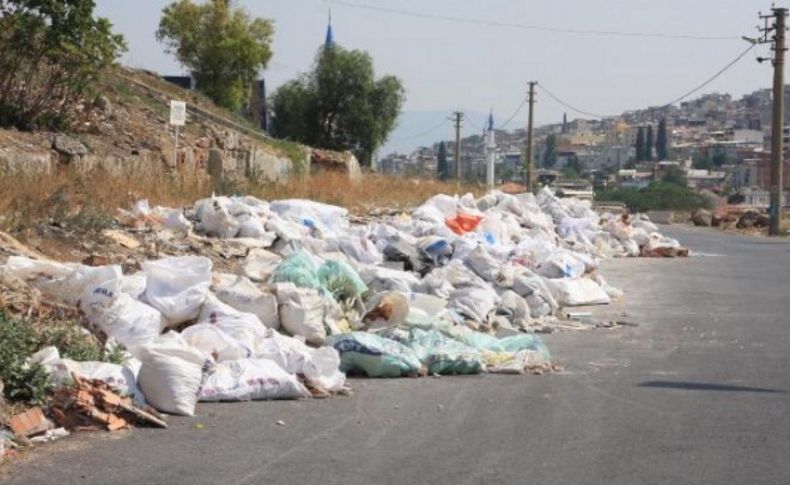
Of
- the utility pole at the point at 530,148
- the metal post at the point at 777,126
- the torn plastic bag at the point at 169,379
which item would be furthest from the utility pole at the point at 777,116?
the torn plastic bag at the point at 169,379

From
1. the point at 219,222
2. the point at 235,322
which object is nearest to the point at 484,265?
the point at 219,222

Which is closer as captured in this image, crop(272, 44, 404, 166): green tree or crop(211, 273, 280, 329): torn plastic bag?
crop(211, 273, 280, 329): torn plastic bag

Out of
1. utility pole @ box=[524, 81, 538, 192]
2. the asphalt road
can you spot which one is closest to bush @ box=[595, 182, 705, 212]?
utility pole @ box=[524, 81, 538, 192]

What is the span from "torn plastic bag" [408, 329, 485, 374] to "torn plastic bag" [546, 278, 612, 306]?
4655 millimetres

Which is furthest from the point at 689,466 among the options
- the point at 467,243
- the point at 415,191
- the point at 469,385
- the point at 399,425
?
the point at 415,191

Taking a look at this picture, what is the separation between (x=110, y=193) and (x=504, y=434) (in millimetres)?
8177

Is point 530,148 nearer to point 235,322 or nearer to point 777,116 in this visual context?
point 777,116

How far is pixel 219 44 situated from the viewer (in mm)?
41062

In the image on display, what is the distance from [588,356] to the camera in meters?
10.4

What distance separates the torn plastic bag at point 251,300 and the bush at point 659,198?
50.8 metres

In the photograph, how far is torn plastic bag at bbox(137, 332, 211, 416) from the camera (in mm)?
7406

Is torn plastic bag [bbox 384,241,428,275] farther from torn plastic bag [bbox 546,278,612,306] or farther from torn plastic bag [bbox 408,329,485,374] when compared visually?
torn plastic bag [bbox 408,329,485,374]

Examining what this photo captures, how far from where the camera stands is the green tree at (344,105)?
4772 centimetres

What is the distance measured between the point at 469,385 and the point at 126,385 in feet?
8.43
